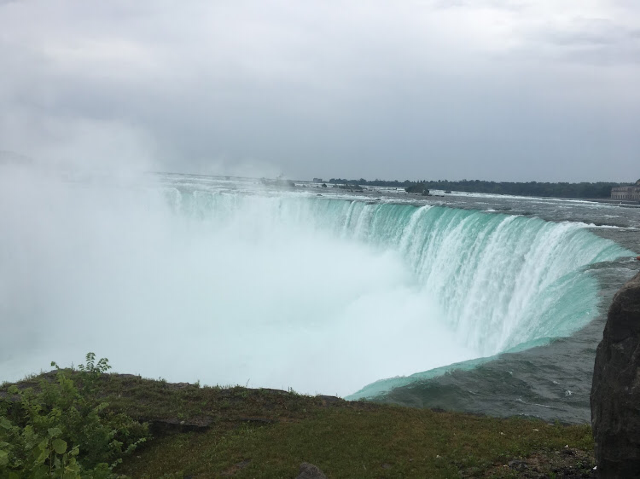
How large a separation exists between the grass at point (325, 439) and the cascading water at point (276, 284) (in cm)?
527

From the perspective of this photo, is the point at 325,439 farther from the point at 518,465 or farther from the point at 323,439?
the point at 518,465

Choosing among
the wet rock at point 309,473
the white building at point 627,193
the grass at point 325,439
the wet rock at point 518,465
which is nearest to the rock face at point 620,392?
the grass at point 325,439

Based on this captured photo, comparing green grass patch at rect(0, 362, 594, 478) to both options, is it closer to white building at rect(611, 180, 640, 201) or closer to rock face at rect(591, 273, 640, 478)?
rock face at rect(591, 273, 640, 478)

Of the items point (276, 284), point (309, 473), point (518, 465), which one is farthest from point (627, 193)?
point (309, 473)

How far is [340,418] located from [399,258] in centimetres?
1846

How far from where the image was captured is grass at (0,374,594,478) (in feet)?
20.2

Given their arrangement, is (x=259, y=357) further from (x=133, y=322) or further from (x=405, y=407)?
(x=405, y=407)

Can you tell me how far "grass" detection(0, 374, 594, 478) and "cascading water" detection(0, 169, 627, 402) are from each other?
17.3ft

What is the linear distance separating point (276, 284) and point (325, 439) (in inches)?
803

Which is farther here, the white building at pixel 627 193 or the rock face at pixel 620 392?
the white building at pixel 627 193

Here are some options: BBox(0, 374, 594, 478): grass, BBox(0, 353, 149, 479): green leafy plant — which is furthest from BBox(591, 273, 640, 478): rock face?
BBox(0, 353, 149, 479): green leafy plant

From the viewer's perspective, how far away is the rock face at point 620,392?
4.06 m

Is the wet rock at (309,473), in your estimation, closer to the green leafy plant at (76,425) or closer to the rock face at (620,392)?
the green leafy plant at (76,425)

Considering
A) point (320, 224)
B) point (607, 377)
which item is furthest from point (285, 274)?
point (607, 377)
